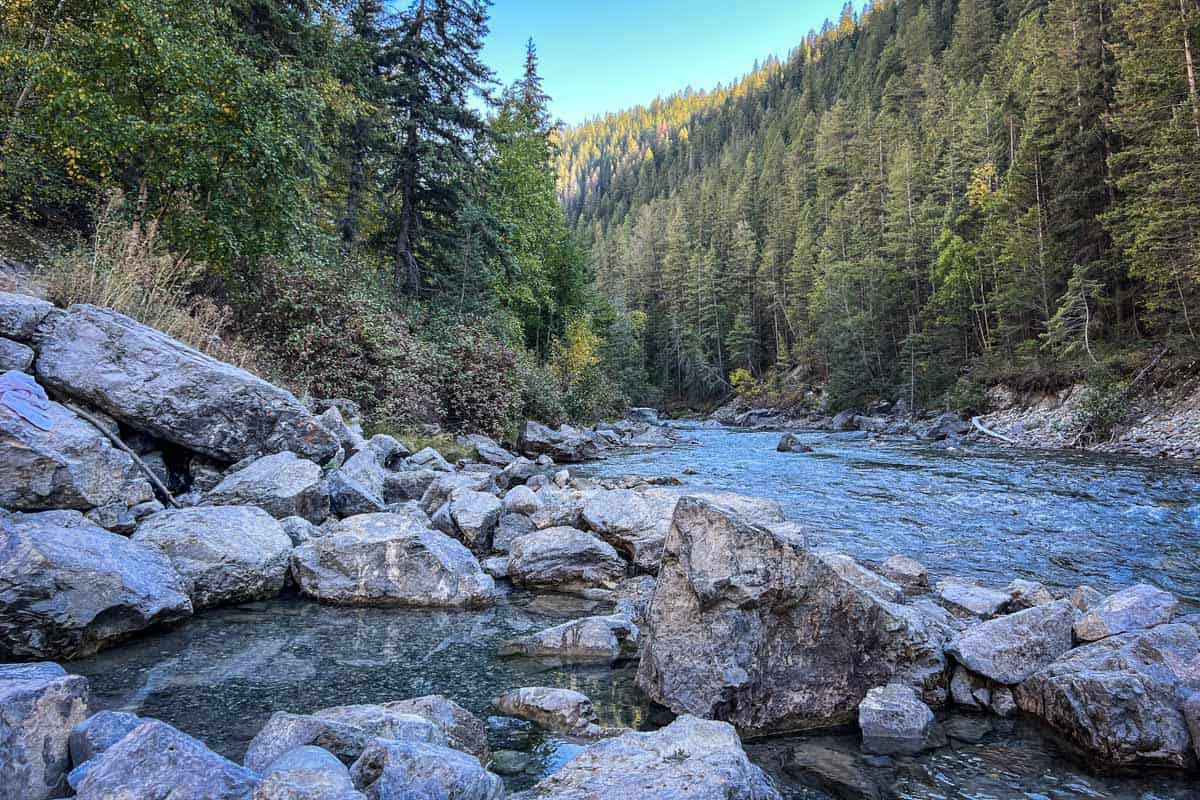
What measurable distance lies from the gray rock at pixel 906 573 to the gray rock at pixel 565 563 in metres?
2.66

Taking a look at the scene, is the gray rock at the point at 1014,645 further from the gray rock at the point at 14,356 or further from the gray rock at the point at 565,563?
the gray rock at the point at 14,356

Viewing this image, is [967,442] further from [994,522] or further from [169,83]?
[169,83]

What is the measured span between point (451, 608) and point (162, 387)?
3908 mm

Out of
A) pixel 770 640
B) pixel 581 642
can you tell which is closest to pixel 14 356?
pixel 581 642

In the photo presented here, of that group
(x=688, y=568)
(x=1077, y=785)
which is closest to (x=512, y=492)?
(x=688, y=568)

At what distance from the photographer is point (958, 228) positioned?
1526 inches

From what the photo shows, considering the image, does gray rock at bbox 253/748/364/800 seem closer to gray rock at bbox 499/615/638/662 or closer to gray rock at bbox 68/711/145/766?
gray rock at bbox 68/711/145/766

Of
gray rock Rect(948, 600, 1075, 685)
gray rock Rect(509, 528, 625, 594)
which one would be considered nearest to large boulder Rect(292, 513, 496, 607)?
gray rock Rect(509, 528, 625, 594)

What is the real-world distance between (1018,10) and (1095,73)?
49.3 meters

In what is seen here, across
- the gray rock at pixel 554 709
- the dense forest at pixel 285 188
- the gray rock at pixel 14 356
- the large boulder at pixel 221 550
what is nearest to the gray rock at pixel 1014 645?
the gray rock at pixel 554 709

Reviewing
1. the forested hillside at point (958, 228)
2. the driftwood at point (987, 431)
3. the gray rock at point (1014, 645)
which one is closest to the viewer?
the gray rock at point (1014, 645)

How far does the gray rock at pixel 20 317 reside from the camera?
570 centimetres

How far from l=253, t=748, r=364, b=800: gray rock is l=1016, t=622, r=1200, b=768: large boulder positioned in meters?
3.43

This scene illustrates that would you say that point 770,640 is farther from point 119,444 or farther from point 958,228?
point 958,228
